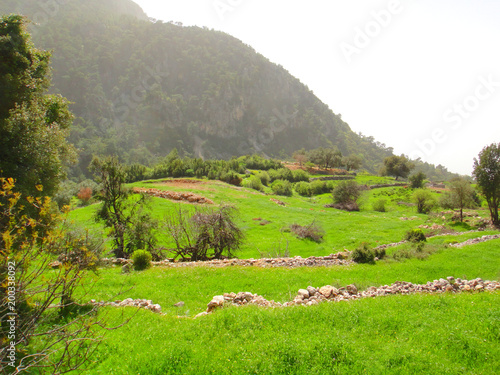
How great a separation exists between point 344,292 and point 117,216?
15321 mm

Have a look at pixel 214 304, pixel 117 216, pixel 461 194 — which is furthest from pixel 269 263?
pixel 461 194

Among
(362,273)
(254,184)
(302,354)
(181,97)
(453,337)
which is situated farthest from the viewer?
(181,97)

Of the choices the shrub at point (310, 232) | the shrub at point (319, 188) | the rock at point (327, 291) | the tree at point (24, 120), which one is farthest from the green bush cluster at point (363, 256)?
the shrub at point (319, 188)

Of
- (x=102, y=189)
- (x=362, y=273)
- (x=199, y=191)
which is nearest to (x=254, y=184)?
Answer: (x=199, y=191)

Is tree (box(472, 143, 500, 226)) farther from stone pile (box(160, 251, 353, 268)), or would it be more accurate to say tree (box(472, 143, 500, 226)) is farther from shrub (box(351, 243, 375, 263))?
stone pile (box(160, 251, 353, 268))

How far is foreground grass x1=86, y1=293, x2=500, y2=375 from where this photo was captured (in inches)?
218

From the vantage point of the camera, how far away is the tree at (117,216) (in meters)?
17.7

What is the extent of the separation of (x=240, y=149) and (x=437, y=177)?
130954 millimetres

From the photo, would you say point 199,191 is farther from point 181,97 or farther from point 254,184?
point 181,97

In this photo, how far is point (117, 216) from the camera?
58.4 ft

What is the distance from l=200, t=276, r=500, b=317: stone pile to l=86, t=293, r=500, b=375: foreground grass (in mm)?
1139

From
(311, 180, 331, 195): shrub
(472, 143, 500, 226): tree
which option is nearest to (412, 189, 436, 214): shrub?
(472, 143, 500, 226): tree

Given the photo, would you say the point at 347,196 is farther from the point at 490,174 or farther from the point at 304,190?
the point at 490,174

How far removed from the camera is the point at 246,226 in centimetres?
2720
